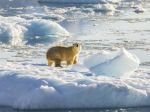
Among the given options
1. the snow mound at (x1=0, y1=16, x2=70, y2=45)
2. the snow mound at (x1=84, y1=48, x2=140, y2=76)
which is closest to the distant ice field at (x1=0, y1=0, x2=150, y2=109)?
the snow mound at (x1=84, y1=48, x2=140, y2=76)

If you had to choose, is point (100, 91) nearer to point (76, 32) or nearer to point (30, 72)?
point (30, 72)

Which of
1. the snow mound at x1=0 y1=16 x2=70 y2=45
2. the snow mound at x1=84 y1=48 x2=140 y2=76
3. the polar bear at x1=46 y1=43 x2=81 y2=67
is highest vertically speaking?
the snow mound at x1=84 y1=48 x2=140 y2=76

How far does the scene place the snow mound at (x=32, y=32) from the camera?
16.8 m

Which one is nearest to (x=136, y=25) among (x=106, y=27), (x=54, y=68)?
(x=106, y=27)

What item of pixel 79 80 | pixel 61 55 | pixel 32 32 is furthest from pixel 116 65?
pixel 32 32

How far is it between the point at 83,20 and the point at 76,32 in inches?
152

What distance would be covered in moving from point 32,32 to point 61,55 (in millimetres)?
7890

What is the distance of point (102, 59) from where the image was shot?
887cm

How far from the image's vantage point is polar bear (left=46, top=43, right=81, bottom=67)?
401 inches

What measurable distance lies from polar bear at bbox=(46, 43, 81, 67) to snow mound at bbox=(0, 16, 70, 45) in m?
5.93

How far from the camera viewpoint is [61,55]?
33.8ft

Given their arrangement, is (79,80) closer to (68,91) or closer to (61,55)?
(68,91)

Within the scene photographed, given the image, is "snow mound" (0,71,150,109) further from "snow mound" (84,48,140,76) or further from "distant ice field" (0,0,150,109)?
"snow mound" (84,48,140,76)

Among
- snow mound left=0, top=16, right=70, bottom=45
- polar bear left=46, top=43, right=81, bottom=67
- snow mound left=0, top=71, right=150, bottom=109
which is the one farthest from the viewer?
snow mound left=0, top=16, right=70, bottom=45
